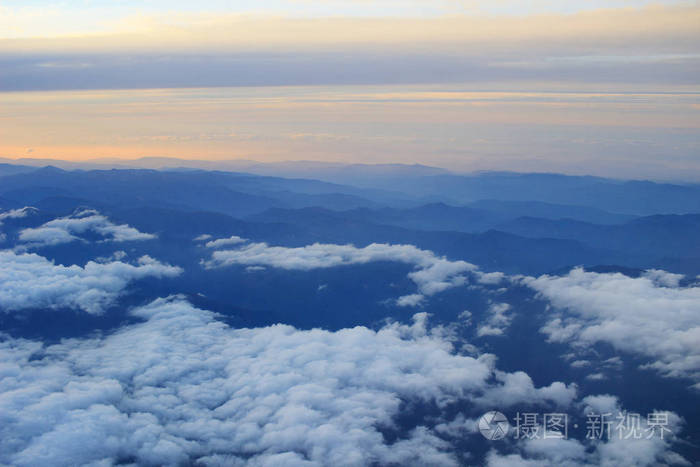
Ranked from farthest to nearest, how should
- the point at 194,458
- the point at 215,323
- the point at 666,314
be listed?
the point at 215,323, the point at 666,314, the point at 194,458

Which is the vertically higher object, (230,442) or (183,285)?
(183,285)

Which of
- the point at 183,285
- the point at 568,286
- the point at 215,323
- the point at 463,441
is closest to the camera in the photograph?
the point at 463,441

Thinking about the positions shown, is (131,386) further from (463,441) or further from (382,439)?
(463,441)

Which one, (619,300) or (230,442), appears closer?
(230,442)

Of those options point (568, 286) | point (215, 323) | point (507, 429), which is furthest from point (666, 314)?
point (215, 323)
